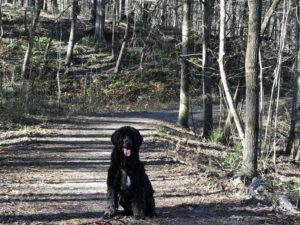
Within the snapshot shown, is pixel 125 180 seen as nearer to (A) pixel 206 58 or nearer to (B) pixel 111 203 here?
(B) pixel 111 203

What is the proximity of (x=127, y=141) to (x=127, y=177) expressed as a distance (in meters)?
0.52

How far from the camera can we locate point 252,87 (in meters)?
9.84

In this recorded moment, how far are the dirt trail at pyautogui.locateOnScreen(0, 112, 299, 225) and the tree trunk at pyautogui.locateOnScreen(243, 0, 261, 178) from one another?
1032 mm

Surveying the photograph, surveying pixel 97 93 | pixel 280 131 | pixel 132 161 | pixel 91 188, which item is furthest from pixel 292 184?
pixel 97 93

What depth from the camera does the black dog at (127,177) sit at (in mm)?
6684

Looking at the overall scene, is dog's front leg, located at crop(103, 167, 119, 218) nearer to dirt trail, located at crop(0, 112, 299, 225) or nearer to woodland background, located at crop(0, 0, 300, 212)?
dirt trail, located at crop(0, 112, 299, 225)

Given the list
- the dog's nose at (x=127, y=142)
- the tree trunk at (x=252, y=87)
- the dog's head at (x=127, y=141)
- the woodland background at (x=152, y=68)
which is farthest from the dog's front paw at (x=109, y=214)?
the woodland background at (x=152, y=68)

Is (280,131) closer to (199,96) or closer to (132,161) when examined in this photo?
(199,96)

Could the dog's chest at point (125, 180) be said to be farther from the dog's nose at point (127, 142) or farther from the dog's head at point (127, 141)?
the dog's nose at point (127, 142)

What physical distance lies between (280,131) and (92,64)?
18365mm

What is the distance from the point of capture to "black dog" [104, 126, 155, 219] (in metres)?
6.68

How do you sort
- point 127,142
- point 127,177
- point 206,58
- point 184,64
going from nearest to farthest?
point 127,142 < point 127,177 < point 206,58 < point 184,64

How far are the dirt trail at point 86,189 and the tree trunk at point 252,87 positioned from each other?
103cm

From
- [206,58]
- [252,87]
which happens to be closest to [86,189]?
[252,87]
